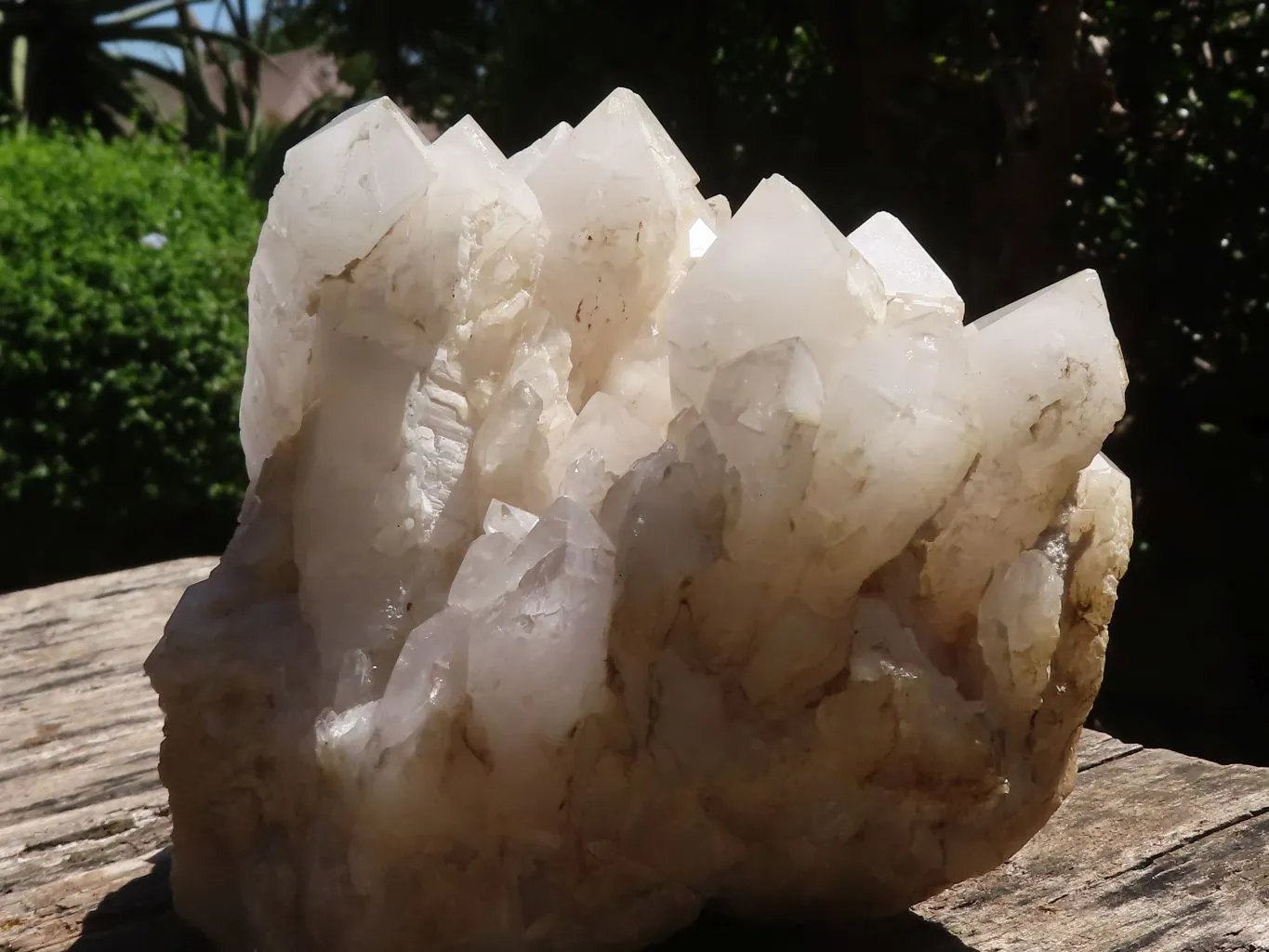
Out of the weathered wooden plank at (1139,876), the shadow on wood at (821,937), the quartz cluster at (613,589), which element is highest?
the quartz cluster at (613,589)

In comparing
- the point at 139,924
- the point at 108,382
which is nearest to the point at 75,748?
the point at 139,924

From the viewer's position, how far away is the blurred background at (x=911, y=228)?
12.1 ft

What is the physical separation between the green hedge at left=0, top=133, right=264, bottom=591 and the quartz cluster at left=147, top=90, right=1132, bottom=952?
3343 mm

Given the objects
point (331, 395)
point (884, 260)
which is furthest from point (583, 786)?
point (884, 260)

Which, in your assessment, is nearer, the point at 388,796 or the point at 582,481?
the point at 388,796

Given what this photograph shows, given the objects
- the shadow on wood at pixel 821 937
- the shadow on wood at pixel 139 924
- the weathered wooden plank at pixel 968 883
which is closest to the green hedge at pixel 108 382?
the weathered wooden plank at pixel 968 883

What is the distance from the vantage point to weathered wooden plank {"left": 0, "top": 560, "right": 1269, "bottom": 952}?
143 centimetres

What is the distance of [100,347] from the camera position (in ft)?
14.8

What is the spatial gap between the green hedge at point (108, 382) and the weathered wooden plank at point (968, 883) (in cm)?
232

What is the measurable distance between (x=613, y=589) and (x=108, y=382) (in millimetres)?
3742

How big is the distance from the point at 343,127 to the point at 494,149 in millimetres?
163

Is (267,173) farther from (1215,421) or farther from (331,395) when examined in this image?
(331,395)

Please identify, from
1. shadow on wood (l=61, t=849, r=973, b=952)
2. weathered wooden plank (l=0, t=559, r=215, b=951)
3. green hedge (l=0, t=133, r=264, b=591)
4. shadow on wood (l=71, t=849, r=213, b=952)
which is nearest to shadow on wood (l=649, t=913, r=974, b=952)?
shadow on wood (l=61, t=849, r=973, b=952)

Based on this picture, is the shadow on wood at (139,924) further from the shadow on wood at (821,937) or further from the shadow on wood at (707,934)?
the shadow on wood at (821,937)
